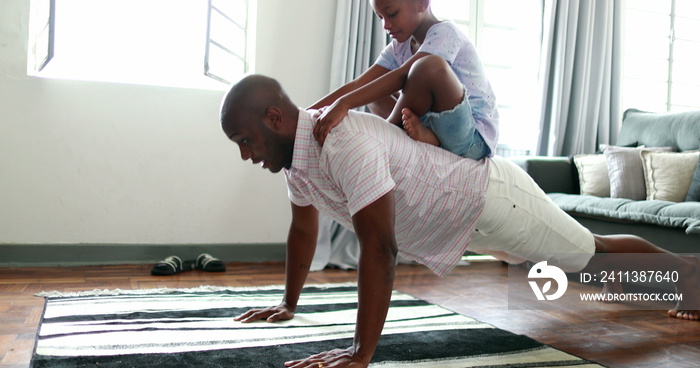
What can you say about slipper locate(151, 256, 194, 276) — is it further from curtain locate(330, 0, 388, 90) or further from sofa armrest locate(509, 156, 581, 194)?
sofa armrest locate(509, 156, 581, 194)

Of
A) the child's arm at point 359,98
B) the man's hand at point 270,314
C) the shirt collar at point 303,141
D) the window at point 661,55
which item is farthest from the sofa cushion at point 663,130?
the shirt collar at point 303,141

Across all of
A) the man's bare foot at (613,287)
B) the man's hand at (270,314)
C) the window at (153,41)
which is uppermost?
the window at (153,41)

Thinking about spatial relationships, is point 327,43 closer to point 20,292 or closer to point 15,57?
point 15,57

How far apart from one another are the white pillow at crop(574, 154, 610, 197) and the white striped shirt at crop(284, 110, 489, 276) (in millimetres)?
2012

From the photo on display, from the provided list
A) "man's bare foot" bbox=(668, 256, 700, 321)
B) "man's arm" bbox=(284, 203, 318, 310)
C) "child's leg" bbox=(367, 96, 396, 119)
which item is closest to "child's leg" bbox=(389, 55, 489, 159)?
"child's leg" bbox=(367, 96, 396, 119)

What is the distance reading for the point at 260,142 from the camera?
4.66 feet

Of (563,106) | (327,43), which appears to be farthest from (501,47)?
(327,43)

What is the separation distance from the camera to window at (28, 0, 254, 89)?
11.1ft

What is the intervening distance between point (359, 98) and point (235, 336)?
30.4 inches

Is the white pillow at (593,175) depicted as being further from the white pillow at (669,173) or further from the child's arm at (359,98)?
the child's arm at (359,98)

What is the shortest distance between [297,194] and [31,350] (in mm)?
831

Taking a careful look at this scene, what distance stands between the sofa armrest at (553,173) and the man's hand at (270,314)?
2.04m

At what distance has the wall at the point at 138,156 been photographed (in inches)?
120

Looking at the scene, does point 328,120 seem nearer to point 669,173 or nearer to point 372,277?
point 372,277
